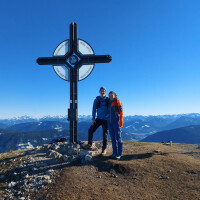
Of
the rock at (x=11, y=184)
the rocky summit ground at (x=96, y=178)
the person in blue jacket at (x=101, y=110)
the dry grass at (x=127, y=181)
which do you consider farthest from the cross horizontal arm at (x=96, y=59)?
the rock at (x=11, y=184)

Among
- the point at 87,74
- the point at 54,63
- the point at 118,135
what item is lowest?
the point at 118,135

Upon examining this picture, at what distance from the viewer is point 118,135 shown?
7566mm

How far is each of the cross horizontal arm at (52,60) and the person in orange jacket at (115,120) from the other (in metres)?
4.52

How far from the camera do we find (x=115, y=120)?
7.64 meters

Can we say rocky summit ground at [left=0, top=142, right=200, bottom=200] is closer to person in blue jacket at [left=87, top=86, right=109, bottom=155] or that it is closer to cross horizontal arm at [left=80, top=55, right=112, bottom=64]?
person in blue jacket at [left=87, top=86, right=109, bottom=155]

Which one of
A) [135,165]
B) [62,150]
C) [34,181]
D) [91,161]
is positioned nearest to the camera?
[34,181]

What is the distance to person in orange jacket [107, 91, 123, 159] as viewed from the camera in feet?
24.8

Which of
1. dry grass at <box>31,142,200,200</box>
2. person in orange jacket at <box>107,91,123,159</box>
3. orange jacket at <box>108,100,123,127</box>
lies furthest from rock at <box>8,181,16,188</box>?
orange jacket at <box>108,100,123,127</box>

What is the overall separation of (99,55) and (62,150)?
6.44m

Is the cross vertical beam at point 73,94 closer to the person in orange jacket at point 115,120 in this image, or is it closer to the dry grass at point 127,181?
the person in orange jacket at point 115,120

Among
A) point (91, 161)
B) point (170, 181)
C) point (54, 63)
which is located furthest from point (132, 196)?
point (54, 63)

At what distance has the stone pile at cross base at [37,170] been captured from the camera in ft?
16.7

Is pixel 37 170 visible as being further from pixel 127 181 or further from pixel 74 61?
pixel 74 61

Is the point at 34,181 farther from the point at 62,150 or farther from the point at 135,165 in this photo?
the point at 135,165
